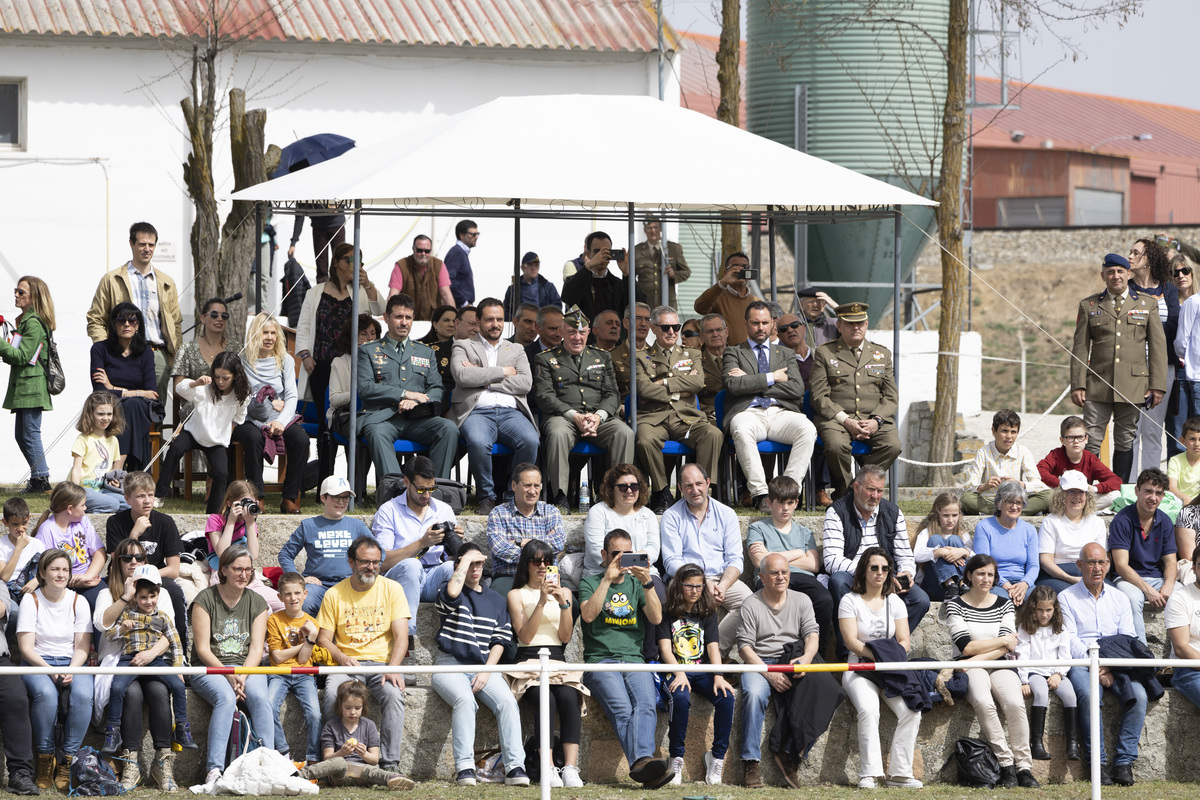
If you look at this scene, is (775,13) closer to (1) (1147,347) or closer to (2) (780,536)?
(1) (1147,347)

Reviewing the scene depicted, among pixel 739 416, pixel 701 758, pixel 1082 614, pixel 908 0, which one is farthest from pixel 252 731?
pixel 908 0

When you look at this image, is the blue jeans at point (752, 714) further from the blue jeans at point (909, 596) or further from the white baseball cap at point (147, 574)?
the white baseball cap at point (147, 574)

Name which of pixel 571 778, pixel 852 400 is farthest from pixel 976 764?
pixel 852 400

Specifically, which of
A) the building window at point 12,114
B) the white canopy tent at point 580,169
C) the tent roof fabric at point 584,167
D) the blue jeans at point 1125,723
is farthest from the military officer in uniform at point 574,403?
the building window at point 12,114

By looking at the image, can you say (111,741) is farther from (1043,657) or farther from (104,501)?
(1043,657)

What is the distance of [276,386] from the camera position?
10945 mm

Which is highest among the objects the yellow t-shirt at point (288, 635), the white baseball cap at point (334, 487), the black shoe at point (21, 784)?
the white baseball cap at point (334, 487)

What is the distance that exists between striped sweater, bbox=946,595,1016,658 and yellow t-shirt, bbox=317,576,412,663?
132 inches

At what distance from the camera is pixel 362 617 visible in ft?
29.2

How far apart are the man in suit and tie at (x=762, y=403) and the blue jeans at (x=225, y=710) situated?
3.83 metres

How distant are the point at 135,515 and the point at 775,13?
493 inches

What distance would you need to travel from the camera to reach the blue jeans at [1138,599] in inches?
381

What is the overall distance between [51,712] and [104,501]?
2.19m

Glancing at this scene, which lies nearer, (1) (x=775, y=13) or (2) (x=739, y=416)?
(2) (x=739, y=416)
